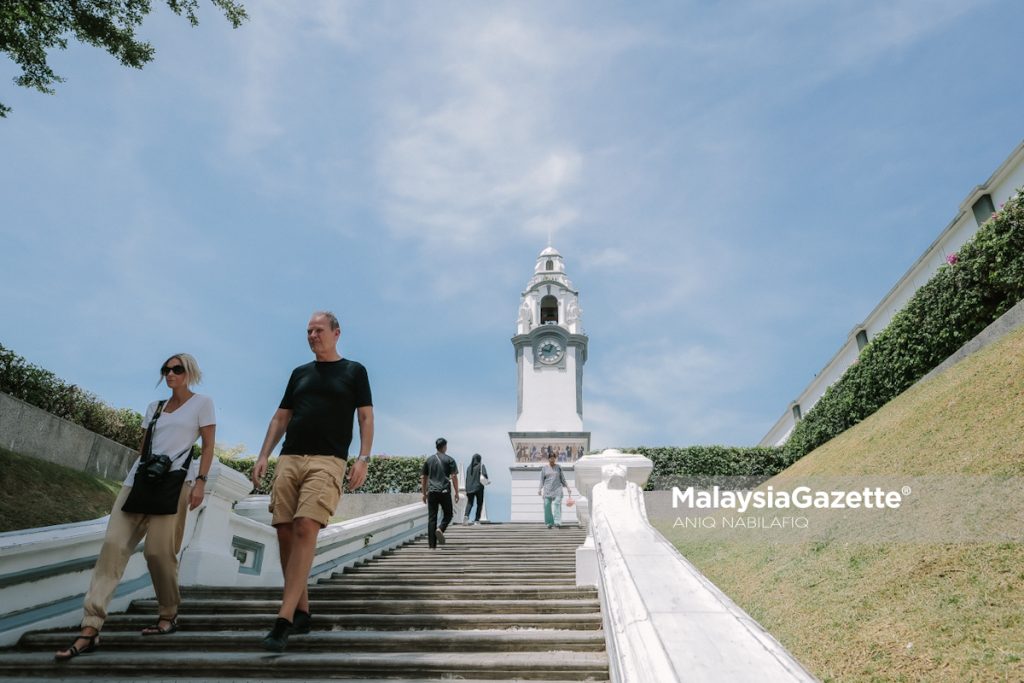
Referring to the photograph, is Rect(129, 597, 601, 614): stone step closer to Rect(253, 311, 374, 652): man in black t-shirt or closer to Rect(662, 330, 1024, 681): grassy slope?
Rect(253, 311, 374, 652): man in black t-shirt

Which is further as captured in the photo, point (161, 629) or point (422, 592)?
point (422, 592)

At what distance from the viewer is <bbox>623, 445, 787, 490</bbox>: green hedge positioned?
22172 millimetres

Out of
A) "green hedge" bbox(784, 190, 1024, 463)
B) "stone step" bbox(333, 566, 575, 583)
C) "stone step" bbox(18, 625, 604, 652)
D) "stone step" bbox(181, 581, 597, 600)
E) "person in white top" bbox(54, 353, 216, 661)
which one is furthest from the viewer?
"green hedge" bbox(784, 190, 1024, 463)

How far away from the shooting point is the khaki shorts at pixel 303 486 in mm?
4098

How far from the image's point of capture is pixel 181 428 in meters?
4.48

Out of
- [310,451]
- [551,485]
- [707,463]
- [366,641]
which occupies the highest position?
[707,463]

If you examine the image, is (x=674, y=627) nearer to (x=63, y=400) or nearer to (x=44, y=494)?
(x=44, y=494)


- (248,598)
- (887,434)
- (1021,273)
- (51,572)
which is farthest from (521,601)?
(1021,273)

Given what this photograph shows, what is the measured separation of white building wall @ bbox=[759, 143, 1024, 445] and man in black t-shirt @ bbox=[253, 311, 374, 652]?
13.4 m

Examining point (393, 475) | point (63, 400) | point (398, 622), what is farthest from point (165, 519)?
point (393, 475)

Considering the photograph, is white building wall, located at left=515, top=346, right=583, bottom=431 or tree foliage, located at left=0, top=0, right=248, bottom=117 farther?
white building wall, located at left=515, top=346, right=583, bottom=431

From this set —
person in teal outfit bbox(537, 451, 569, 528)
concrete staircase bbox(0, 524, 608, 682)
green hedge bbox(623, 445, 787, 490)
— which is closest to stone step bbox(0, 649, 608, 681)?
concrete staircase bbox(0, 524, 608, 682)

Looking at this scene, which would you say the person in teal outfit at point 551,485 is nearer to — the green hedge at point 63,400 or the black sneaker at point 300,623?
the green hedge at point 63,400

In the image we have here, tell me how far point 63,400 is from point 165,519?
39.8 feet
